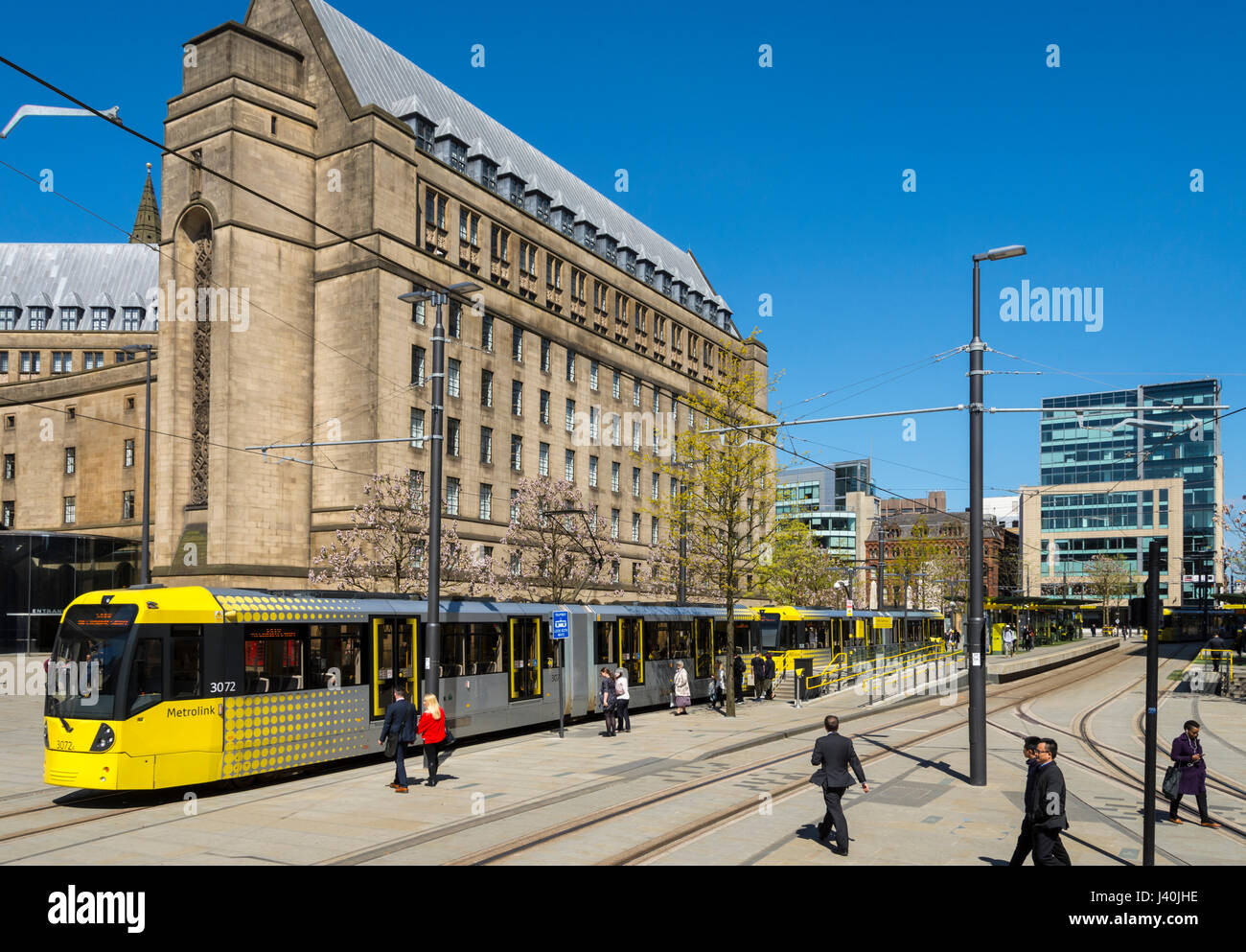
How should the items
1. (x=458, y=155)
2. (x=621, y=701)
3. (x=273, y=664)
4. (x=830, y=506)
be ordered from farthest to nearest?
(x=830, y=506)
(x=458, y=155)
(x=621, y=701)
(x=273, y=664)

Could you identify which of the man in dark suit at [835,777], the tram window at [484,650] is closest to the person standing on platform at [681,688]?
the tram window at [484,650]

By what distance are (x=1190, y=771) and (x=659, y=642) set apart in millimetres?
19163

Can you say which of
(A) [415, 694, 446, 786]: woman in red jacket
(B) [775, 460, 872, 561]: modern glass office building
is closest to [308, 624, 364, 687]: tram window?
(A) [415, 694, 446, 786]: woman in red jacket

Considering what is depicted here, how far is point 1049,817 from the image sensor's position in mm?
10461

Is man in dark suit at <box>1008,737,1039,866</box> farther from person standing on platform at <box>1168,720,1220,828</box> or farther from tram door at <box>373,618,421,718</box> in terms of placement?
tram door at <box>373,618,421,718</box>

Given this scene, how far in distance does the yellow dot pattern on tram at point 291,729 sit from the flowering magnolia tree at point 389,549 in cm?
2297

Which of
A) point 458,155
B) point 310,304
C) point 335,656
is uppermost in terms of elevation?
point 458,155

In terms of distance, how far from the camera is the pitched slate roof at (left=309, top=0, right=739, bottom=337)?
60906 millimetres

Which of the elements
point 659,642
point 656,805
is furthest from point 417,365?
point 656,805

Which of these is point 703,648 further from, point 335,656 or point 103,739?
point 103,739

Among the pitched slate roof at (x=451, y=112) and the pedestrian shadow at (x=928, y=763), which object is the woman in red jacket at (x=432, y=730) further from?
the pitched slate roof at (x=451, y=112)

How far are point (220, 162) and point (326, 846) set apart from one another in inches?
1905
